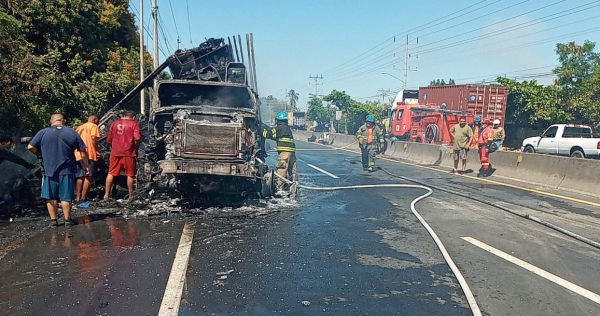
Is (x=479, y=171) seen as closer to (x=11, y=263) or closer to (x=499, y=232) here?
(x=499, y=232)

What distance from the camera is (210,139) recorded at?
7.82 meters

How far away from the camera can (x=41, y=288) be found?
4.37 metres

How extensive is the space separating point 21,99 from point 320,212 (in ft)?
20.4

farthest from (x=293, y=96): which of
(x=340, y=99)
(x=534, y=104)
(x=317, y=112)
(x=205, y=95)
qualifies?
(x=205, y=95)

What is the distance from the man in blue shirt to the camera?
21.4 feet

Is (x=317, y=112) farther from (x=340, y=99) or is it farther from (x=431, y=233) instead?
(x=431, y=233)

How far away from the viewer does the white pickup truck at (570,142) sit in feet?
57.2

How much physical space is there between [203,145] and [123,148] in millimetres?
1548

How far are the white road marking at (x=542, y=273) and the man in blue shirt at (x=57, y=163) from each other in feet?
17.8

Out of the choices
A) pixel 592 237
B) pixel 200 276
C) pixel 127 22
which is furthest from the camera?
pixel 127 22

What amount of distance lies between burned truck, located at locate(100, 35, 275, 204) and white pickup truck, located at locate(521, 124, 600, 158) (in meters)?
13.6

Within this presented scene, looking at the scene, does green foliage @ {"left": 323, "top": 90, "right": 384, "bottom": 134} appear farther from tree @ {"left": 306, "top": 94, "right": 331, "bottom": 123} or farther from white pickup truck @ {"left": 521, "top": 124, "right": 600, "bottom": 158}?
white pickup truck @ {"left": 521, "top": 124, "right": 600, "bottom": 158}

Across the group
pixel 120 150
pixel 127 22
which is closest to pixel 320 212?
pixel 120 150

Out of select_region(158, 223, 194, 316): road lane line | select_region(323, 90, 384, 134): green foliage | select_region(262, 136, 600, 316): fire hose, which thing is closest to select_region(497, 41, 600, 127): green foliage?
select_region(262, 136, 600, 316): fire hose
